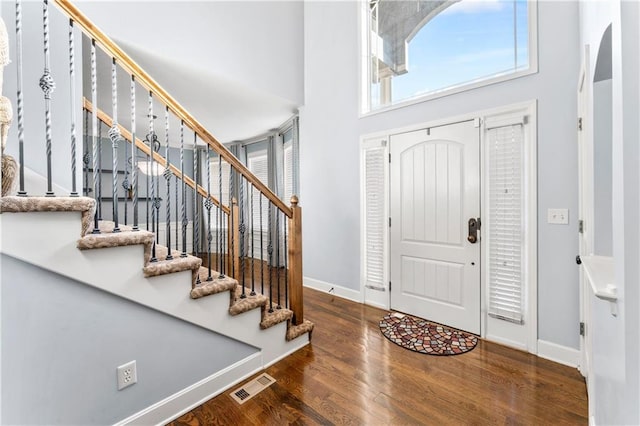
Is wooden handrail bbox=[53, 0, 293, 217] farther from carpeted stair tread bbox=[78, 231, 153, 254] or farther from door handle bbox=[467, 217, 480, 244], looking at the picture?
door handle bbox=[467, 217, 480, 244]

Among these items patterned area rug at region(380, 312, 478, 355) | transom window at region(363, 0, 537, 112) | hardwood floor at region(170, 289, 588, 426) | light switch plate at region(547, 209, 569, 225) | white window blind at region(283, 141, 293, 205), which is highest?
transom window at region(363, 0, 537, 112)

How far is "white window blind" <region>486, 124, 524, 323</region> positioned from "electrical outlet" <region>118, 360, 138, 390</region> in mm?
2726

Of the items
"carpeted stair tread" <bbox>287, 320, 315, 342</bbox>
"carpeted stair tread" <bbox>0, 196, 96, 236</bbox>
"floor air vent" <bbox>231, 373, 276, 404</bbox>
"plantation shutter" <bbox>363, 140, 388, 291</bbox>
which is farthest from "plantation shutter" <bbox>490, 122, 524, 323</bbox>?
"carpeted stair tread" <bbox>0, 196, 96, 236</bbox>

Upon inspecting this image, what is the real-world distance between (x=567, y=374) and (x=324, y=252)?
263 centimetres

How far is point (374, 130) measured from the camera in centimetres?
331

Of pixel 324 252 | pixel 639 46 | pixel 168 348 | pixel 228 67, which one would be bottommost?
pixel 168 348

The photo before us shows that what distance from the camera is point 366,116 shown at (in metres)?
3.39

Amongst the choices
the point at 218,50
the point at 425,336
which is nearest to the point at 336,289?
the point at 425,336

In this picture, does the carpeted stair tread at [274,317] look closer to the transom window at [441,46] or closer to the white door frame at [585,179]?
the white door frame at [585,179]

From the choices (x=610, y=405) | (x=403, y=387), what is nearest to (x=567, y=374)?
(x=403, y=387)

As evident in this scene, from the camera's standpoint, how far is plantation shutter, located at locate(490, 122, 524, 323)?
7.80 feet

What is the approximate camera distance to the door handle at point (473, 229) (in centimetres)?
260

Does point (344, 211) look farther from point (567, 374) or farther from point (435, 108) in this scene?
point (567, 374)

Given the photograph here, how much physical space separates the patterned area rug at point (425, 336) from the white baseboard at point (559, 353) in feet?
1.55
